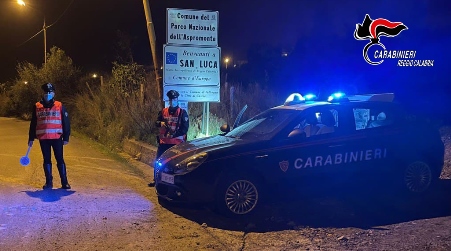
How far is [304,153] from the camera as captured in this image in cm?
604

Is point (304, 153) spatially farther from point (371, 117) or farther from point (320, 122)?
point (371, 117)

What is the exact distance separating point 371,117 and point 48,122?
4841 millimetres

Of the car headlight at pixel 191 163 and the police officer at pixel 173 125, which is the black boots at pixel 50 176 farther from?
the car headlight at pixel 191 163

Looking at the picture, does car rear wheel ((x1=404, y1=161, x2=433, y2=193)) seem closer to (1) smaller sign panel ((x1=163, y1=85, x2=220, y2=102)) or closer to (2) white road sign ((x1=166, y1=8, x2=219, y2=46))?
(1) smaller sign panel ((x1=163, y1=85, x2=220, y2=102))

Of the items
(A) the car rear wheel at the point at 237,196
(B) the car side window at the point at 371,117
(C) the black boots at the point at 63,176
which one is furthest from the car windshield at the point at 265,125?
(C) the black boots at the point at 63,176

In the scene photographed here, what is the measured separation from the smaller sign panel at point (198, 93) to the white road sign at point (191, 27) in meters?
0.88

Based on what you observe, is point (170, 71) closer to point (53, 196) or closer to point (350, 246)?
point (53, 196)

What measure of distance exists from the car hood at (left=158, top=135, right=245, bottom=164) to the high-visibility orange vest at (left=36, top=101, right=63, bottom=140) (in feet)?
6.08

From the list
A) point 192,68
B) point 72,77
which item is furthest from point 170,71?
point 72,77

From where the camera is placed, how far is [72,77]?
2623cm

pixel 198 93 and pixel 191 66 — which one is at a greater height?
pixel 191 66

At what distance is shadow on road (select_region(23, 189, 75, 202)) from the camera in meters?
6.62

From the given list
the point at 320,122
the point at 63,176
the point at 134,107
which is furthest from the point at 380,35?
the point at 63,176

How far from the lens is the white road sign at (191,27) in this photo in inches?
349
